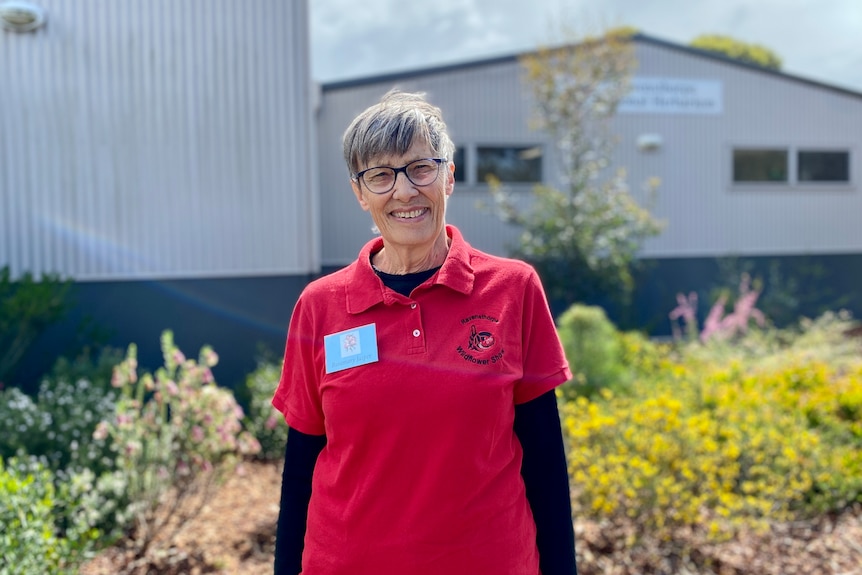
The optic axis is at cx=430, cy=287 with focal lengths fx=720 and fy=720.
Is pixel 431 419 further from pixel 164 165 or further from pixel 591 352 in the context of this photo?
pixel 164 165

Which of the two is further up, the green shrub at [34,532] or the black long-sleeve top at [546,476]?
the black long-sleeve top at [546,476]

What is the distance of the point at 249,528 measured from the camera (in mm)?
4281

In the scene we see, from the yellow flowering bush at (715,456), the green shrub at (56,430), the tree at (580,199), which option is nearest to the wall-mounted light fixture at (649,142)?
the tree at (580,199)

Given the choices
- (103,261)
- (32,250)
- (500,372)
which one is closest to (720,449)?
(500,372)

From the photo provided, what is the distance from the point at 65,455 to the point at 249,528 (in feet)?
3.76

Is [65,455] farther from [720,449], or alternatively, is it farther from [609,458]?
[720,449]

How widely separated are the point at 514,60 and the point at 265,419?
7845 millimetres

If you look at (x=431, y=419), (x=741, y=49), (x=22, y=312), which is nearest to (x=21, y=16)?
(x=22, y=312)

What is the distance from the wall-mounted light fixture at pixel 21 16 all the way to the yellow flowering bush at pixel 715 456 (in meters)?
5.99

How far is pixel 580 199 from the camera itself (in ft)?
32.3

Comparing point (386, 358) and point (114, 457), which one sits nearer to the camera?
point (386, 358)

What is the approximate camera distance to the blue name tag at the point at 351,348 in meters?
1.68

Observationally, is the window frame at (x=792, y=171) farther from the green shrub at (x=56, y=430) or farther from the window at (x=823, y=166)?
the green shrub at (x=56, y=430)

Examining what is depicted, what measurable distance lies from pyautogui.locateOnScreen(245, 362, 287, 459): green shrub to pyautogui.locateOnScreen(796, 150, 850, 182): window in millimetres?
10833
